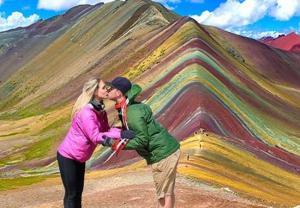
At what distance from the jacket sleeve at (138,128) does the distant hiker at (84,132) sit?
0.36ft

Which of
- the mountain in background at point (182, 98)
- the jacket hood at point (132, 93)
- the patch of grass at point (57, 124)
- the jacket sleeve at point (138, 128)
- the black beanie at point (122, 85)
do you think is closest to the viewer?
the jacket sleeve at point (138, 128)

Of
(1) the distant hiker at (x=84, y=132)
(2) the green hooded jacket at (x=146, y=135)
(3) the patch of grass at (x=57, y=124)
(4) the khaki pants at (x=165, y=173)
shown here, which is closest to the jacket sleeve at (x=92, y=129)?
(1) the distant hiker at (x=84, y=132)

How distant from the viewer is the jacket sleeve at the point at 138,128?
11.0 metres

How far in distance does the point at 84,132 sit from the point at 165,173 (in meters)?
1.76

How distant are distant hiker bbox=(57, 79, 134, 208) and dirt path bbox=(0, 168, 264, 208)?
21.8ft

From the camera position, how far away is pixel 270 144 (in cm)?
4969

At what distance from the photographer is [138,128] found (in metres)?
11.0

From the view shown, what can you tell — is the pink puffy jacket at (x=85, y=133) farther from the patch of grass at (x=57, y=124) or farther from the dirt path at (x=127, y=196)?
the patch of grass at (x=57, y=124)

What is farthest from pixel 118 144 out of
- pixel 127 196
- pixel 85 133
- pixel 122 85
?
pixel 127 196

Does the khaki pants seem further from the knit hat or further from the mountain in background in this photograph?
the mountain in background

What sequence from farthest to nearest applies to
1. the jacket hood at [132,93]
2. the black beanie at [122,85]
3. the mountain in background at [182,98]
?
the mountain in background at [182,98], the black beanie at [122,85], the jacket hood at [132,93]

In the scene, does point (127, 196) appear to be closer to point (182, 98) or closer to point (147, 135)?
point (147, 135)

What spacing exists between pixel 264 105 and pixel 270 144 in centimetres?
1721

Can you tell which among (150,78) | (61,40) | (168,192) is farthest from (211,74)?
(61,40)
